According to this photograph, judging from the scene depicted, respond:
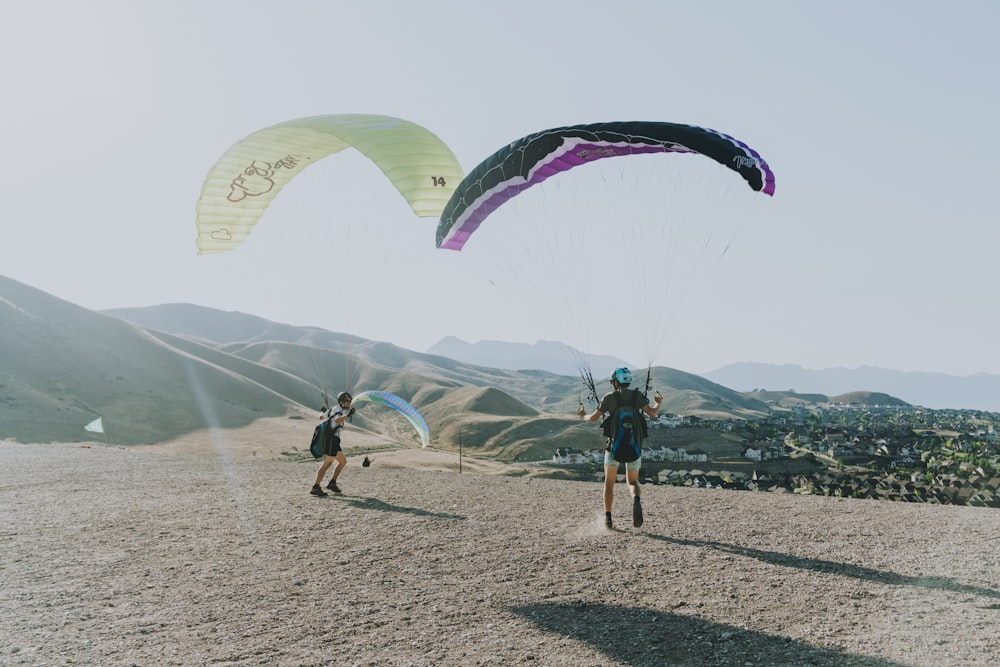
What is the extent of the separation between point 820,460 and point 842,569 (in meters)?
79.6

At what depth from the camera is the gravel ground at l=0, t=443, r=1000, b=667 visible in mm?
4832

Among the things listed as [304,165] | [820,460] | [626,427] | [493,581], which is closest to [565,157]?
[626,427]

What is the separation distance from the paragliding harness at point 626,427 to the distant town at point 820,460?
117ft

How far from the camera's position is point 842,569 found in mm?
6711

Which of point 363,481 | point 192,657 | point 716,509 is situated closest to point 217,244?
point 363,481

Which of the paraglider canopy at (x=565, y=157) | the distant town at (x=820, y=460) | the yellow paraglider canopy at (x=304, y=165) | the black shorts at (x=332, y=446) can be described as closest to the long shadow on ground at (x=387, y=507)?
the black shorts at (x=332, y=446)

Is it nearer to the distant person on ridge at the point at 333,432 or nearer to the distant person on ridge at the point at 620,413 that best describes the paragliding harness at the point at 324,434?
the distant person on ridge at the point at 333,432

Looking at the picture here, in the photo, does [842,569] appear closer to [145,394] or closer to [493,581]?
[493,581]

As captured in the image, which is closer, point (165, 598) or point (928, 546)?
point (165, 598)

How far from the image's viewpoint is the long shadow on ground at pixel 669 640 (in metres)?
4.52

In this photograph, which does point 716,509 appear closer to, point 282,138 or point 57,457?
point 282,138

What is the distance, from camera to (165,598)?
239 inches

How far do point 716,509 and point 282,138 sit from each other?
12.1 m

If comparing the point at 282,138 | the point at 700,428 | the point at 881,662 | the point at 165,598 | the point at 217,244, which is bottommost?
the point at 700,428
